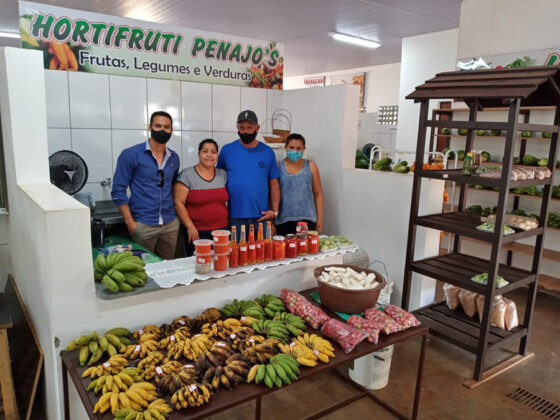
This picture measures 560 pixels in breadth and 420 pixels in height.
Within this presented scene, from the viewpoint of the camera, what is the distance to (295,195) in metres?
4.32

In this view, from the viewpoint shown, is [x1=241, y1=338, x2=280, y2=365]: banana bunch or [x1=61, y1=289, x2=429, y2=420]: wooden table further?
[x1=241, y1=338, x2=280, y2=365]: banana bunch

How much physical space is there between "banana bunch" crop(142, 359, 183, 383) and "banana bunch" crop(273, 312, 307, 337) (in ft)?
2.19

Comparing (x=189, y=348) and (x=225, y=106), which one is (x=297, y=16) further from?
(x=189, y=348)

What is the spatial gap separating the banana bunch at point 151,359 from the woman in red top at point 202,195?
1595 millimetres

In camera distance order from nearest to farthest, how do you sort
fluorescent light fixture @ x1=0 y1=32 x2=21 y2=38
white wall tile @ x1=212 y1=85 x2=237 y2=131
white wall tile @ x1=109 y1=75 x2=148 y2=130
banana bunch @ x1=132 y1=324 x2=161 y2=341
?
banana bunch @ x1=132 y1=324 x2=161 y2=341, white wall tile @ x1=109 y1=75 x2=148 y2=130, white wall tile @ x1=212 y1=85 x2=237 y2=131, fluorescent light fixture @ x1=0 y1=32 x2=21 y2=38

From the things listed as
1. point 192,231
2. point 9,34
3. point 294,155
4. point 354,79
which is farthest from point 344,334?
point 354,79

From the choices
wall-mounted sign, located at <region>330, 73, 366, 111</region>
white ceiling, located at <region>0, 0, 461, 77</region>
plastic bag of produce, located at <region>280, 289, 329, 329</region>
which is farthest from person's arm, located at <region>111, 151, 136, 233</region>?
wall-mounted sign, located at <region>330, 73, 366, 111</region>

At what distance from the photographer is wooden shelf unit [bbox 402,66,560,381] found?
307 cm

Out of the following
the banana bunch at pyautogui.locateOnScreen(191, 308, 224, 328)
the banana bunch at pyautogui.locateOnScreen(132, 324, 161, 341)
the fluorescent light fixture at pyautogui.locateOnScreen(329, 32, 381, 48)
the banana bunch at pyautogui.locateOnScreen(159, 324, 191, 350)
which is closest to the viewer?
the banana bunch at pyautogui.locateOnScreen(159, 324, 191, 350)

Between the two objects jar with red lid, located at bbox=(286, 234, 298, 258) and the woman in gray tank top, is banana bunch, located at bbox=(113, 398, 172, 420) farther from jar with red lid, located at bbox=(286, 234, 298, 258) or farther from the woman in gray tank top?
the woman in gray tank top

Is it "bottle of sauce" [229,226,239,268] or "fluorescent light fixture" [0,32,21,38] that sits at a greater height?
"fluorescent light fixture" [0,32,21,38]

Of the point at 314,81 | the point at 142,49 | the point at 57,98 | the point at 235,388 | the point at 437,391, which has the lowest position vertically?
the point at 437,391

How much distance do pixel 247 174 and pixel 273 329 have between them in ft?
6.37

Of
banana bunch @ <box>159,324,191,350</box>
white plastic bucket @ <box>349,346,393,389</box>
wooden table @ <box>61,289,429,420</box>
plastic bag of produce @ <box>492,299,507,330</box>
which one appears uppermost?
banana bunch @ <box>159,324,191,350</box>
